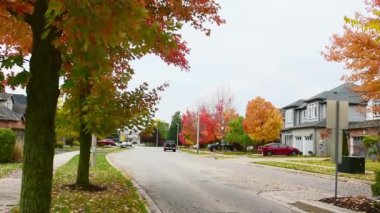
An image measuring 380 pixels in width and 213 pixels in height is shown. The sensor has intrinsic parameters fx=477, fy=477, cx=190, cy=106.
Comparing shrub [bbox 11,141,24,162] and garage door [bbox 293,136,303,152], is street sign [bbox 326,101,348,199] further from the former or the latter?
garage door [bbox 293,136,303,152]

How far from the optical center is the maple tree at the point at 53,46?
439 centimetres

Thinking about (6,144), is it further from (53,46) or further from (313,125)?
(313,125)

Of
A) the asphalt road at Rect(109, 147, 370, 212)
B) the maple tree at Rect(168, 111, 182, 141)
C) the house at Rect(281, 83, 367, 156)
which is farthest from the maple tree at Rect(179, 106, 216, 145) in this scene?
the asphalt road at Rect(109, 147, 370, 212)

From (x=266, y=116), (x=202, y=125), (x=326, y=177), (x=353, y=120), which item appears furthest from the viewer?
(x=202, y=125)

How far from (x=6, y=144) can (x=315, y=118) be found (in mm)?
37774

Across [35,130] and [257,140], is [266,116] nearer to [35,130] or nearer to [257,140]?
[257,140]

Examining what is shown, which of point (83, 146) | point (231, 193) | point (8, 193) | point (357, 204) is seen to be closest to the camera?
point (357, 204)

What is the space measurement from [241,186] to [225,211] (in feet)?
20.3

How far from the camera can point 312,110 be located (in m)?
55.6

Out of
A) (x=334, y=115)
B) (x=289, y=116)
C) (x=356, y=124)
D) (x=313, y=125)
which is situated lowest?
(x=334, y=115)

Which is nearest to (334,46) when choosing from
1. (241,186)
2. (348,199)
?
(241,186)

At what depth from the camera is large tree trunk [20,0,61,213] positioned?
596 cm

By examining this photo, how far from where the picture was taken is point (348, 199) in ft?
39.1

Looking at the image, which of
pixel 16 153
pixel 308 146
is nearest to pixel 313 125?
pixel 308 146
